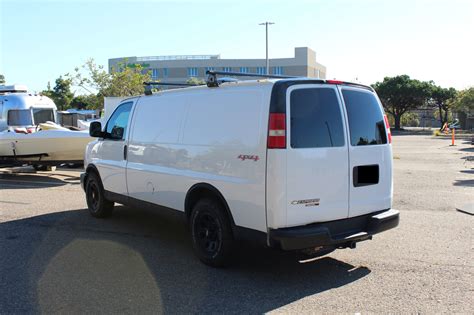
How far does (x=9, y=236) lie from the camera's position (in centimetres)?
705

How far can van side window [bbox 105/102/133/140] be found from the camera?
7.38m

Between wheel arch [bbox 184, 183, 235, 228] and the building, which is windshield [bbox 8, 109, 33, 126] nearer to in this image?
wheel arch [bbox 184, 183, 235, 228]

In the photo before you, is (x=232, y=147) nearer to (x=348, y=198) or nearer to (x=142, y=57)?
(x=348, y=198)

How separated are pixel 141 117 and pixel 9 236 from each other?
8.78ft

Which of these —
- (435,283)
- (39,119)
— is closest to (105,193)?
(435,283)

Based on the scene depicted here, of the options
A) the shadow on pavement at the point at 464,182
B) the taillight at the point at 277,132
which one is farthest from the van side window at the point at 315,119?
the shadow on pavement at the point at 464,182

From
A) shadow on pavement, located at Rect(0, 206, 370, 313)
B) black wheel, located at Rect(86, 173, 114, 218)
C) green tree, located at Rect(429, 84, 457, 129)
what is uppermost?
green tree, located at Rect(429, 84, 457, 129)

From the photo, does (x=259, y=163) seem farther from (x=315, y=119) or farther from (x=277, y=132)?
(x=315, y=119)

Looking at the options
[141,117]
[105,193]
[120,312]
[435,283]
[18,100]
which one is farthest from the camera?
[18,100]

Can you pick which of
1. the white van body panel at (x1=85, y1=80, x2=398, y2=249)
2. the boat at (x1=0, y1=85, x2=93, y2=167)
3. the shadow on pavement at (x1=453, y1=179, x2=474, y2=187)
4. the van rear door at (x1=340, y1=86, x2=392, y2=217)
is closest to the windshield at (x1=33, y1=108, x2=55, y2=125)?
the boat at (x1=0, y1=85, x2=93, y2=167)

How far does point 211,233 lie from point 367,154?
2.01 m

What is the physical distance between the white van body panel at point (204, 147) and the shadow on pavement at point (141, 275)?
0.61m

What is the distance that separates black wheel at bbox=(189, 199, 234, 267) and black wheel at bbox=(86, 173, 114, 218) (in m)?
2.90

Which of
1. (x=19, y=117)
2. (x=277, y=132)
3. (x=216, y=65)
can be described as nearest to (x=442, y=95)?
(x=216, y=65)
